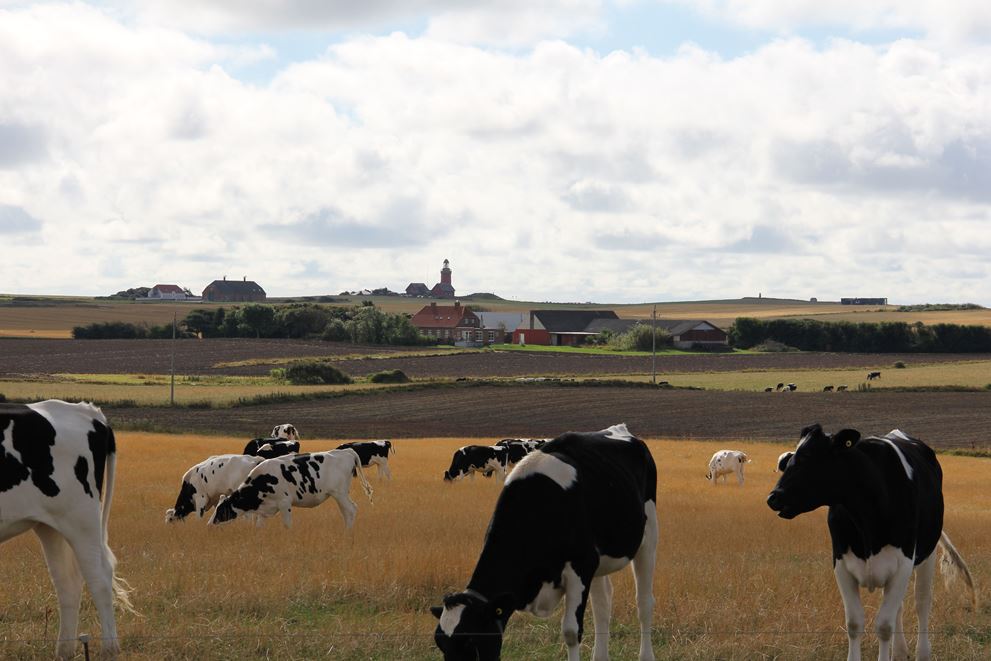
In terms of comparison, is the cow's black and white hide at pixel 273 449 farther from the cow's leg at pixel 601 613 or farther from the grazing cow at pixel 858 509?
the grazing cow at pixel 858 509

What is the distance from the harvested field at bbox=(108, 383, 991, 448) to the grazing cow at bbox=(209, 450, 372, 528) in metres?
24.5

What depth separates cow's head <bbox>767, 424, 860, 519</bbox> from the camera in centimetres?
970

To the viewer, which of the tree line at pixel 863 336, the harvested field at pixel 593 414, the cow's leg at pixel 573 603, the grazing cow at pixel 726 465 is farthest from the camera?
the tree line at pixel 863 336

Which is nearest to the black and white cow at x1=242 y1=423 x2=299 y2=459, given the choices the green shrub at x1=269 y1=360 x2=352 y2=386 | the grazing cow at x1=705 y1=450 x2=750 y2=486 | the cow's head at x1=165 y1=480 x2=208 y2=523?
the cow's head at x1=165 y1=480 x2=208 y2=523

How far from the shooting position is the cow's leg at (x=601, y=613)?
9.85 m

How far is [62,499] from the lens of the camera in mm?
9742

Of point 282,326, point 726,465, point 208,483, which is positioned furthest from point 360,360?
point 208,483

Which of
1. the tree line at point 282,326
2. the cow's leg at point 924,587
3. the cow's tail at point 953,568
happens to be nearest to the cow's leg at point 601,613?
the cow's leg at point 924,587

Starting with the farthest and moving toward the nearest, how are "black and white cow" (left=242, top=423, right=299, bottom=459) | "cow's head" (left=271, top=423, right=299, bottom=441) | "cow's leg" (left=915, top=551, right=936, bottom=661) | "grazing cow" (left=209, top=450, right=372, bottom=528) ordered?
"cow's head" (left=271, top=423, right=299, bottom=441) → "black and white cow" (left=242, top=423, right=299, bottom=459) → "grazing cow" (left=209, top=450, right=372, bottom=528) → "cow's leg" (left=915, top=551, right=936, bottom=661)

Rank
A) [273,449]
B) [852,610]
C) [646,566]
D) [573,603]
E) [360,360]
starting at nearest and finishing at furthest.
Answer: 1. [573,603]
2. [852,610]
3. [646,566]
4. [273,449]
5. [360,360]

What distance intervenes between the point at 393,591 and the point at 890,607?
5.43m

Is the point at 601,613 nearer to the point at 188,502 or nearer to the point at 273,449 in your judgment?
the point at 188,502

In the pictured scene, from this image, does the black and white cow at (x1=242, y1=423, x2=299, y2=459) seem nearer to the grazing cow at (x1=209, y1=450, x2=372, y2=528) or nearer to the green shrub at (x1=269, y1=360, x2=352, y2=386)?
the grazing cow at (x1=209, y1=450, x2=372, y2=528)

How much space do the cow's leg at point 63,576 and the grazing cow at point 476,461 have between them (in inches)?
749
